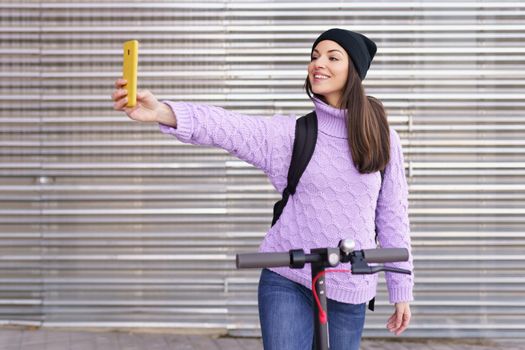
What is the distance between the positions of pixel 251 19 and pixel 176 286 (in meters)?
2.26

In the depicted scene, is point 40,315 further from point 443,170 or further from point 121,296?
point 443,170

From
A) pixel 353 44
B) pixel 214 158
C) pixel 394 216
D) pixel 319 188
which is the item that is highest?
pixel 353 44

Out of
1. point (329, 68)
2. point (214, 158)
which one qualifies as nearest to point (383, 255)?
point (329, 68)

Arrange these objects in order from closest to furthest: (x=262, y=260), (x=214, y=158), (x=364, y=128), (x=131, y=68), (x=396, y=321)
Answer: (x=262, y=260), (x=131, y=68), (x=364, y=128), (x=396, y=321), (x=214, y=158)

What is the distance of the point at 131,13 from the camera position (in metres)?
7.23

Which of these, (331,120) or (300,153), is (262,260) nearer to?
(300,153)

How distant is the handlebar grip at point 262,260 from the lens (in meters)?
2.52

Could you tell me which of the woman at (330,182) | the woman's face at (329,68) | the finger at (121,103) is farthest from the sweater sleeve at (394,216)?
the finger at (121,103)

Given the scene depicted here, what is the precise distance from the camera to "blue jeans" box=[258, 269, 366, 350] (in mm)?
3188

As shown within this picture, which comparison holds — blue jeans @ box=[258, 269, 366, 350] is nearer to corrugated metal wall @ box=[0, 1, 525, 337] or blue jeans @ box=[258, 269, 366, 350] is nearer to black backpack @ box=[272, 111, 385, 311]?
black backpack @ box=[272, 111, 385, 311]

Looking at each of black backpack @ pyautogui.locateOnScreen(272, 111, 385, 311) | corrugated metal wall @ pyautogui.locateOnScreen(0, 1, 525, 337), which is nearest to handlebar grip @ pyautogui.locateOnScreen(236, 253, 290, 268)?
black backpack @ pyautogui.locateOnScreen(272, 111, 385, 311)

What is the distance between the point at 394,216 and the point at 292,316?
1.99 feet

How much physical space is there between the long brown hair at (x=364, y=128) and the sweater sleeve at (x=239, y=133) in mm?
224

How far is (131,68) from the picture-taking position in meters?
2.67
